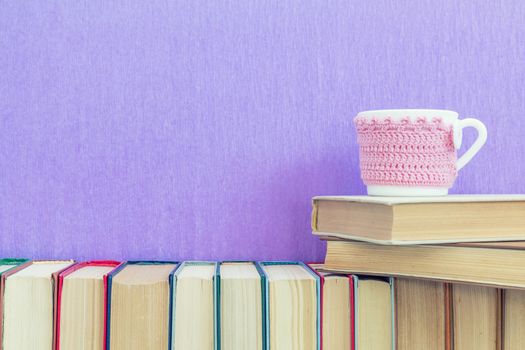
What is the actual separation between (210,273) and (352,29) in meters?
0.41

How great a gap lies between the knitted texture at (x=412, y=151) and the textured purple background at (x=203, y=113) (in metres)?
0.14

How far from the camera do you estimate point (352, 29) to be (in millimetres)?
779

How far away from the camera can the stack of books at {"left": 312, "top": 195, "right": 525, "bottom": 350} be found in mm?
569

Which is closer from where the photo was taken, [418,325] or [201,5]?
[418,325]

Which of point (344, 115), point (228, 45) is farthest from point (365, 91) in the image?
point (228, 45)

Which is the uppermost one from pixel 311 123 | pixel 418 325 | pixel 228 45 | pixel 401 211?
pixel 228 45

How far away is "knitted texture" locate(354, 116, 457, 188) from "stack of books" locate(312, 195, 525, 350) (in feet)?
0.14

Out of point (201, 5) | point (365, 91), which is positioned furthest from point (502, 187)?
point (201, 5)

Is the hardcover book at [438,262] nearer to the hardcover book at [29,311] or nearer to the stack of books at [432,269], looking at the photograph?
the stack of books at [432,269]

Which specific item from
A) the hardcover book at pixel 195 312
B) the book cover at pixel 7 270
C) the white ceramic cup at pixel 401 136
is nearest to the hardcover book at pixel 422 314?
the white ceramic cup at pixel 401 136

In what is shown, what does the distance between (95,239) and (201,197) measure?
0.52 ft

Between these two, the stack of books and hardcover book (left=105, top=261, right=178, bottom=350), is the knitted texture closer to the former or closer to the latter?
the stack of books

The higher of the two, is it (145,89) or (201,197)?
(145,89)

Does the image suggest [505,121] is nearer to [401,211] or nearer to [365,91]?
[365,91]
